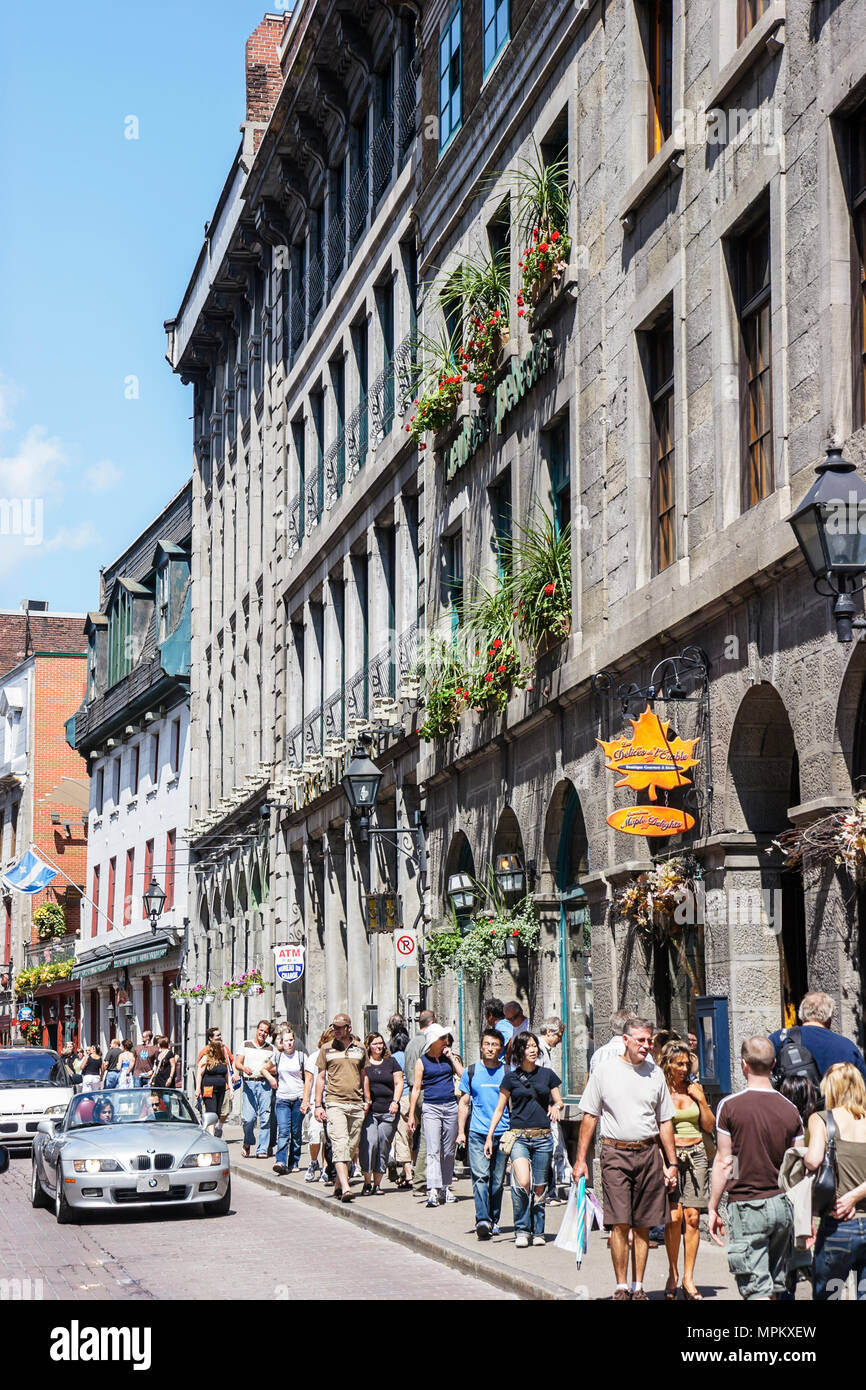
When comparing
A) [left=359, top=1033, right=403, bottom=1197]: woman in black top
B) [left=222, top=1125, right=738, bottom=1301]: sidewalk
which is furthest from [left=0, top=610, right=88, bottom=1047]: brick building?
[left=222, top=1125, right=738, bottom=1301]: sidewalk

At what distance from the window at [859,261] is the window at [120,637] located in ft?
151

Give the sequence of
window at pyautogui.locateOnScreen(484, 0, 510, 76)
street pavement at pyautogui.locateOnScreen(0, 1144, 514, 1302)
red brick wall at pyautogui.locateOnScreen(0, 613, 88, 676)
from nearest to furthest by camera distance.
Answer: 1. street pavement at pyautogui.locateOnScreen(0, 1144, 514, 1302)
2. window at pyautogui.locateOnScreen(484, 0, 510, 76)
3. red brick wall at pyautogui.locateOnScreen(0, 613, 88, 676)

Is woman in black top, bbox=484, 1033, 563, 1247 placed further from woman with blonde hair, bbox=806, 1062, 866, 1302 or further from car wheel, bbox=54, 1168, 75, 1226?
woman with blonde hair, bbox=806, 1062, 866, 1302

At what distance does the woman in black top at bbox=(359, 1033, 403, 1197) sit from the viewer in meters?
20.7

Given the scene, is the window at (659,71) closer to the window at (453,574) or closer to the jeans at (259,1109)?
the window at (453,574)

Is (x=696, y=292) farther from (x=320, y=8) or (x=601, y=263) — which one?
(x=320, y=8)

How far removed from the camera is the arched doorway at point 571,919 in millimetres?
20469

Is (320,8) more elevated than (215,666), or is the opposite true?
(320,8)

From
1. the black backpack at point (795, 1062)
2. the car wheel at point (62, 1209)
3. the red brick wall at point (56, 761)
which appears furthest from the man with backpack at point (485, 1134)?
the red brick wall at point (56, 761)

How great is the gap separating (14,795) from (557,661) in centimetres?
5732

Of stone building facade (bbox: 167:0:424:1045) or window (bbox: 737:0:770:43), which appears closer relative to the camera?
window (bbox: 737:0:770:43)

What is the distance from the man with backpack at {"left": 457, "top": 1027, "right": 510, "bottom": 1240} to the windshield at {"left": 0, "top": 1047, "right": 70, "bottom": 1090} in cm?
1250
